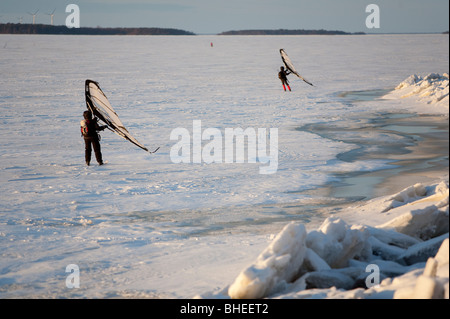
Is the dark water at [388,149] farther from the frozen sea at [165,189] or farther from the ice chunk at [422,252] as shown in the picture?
the ice chunk at [422,252]

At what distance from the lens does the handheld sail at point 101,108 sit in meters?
10.5

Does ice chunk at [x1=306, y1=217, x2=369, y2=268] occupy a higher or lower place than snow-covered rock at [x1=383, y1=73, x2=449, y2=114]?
lower

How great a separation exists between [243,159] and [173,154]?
1667 mm

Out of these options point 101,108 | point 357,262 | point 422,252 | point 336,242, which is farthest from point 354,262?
point 101,108

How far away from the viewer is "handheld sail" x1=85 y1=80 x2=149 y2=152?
10.5 m

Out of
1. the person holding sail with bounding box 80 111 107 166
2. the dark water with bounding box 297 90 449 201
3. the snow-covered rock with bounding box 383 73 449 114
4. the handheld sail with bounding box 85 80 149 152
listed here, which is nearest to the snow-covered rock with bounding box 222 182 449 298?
the dark water with bounding box 297 90 449 201

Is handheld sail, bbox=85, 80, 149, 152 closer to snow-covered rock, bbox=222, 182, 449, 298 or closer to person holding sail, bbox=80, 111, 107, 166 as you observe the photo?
person holding sail, bbox=80, 111, 107, 166

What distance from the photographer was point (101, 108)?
39.1 ft

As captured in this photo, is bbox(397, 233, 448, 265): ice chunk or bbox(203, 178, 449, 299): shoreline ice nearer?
bbox(203, 178, 449, 299): shoreline ice

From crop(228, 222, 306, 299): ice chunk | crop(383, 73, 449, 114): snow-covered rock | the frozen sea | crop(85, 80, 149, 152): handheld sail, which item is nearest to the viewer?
crop(228, 222, 306, 299): ice chunk
